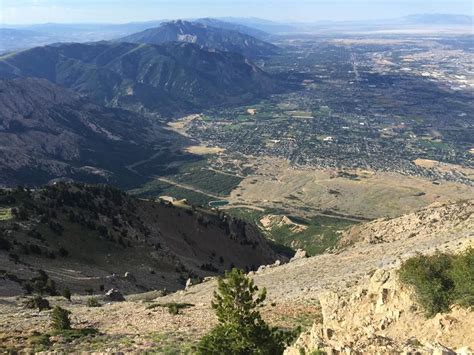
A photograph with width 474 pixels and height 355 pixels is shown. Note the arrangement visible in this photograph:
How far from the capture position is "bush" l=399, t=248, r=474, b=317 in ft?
79.1

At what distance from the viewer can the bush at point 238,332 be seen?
2478 cm

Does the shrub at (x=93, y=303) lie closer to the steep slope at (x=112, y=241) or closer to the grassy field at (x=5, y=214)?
the steep slope at (x=112, y=241)

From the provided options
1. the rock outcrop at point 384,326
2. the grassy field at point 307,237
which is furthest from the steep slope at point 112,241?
the rock outcrop at point 384,326

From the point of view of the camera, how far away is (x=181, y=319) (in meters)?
40.1

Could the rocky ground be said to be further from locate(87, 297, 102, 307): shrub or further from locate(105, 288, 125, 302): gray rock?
locate(105, 288, 125, 302): gray rock

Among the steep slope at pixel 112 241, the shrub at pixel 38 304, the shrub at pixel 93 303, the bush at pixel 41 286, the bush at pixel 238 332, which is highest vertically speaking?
the bush at pixel 238 332

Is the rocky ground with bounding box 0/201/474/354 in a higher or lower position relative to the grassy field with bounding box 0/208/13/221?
higher

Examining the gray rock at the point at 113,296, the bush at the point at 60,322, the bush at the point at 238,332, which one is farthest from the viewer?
the gray rock at the point at 113,296

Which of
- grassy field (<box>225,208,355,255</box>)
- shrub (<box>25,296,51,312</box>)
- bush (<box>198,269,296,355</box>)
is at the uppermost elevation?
bush (<box>198,269,296,355</box>)

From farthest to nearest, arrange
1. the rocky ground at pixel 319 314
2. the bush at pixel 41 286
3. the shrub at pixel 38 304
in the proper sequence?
the bush at pixel 41 286 < the shrub at pixel 38 304 < the rocky ground at pixel 319 314

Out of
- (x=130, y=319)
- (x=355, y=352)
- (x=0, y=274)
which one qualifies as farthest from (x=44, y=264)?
(x=355, y=352)

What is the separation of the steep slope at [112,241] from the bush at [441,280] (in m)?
42.5

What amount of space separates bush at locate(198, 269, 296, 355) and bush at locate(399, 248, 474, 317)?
25.1 feet

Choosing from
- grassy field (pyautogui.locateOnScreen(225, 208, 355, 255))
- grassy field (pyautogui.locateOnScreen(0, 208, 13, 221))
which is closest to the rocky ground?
grassy field (pyautogui.locateOnScreen(0, 208, 13, 221))
